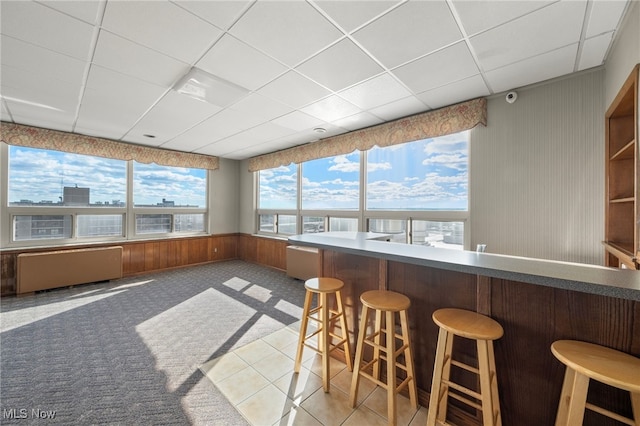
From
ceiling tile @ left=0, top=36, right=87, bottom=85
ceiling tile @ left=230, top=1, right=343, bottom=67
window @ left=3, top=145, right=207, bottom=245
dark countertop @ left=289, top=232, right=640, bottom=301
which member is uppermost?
ceiling tile @ left=230, top=1, right=343, bottom=67

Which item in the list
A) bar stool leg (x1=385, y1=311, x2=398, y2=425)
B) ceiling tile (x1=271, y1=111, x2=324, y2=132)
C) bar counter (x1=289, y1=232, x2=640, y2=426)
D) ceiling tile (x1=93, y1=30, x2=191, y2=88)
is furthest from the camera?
ceiling tile (x1=271, y1=111, x2=324, y2=132)

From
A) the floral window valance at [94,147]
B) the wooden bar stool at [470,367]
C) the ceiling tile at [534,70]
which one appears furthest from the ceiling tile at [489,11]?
the floral window valance at [94,147]

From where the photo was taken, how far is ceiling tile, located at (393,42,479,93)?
2053mm

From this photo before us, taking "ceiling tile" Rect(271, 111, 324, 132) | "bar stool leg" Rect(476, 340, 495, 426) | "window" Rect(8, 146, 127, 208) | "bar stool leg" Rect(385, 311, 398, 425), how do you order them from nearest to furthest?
"bar stool leg" Rect(476, 340, 495, 426)
"bar stool leg" Rect(385, 311, 398, 425)
"ceiling tile" Rect(271, 111, 324, 132)
"window" Rect(8, 146, 127, 208)

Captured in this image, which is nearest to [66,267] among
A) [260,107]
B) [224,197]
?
[224,197]

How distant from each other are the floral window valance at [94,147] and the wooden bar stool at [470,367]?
5826 mm

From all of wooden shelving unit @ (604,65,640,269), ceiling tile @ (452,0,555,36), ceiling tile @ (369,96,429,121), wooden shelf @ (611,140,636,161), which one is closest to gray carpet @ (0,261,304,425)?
ceiling tile @ (369,96,429,121)

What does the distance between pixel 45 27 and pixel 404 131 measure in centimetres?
354

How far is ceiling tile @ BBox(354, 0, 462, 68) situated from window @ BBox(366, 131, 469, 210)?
157 centimetres

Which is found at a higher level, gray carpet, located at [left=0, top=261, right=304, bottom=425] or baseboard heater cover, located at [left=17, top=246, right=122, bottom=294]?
baseboard heater cover, located at [left=17, top=246, right=122, bottom=294]

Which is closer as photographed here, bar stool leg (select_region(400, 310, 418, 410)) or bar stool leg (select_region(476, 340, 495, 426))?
bar stool leg (select_region(476, 340, 495, 426))

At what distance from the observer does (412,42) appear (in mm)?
1913

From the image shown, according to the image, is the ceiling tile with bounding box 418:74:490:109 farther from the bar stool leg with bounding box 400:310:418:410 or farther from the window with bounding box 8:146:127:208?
the window with bounding box 8:146:127:208

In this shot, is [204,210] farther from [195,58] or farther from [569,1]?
[569,1]
